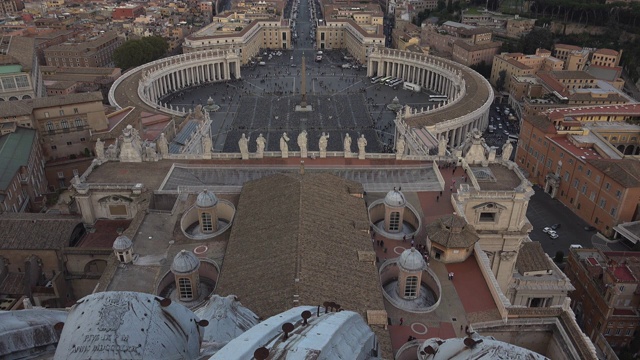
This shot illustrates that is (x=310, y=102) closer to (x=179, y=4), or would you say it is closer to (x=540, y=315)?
(x=540, y=315)

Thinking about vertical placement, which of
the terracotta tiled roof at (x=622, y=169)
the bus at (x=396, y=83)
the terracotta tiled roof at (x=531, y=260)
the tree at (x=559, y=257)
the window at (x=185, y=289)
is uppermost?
the window at (x=185, y=289)

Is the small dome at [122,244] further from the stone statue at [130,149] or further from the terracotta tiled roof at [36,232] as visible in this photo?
the stone statue at [130,149]

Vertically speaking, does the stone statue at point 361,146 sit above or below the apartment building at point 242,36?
above

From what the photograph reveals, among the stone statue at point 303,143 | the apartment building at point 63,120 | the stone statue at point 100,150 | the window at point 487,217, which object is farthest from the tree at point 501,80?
the stone statue at point 100,150

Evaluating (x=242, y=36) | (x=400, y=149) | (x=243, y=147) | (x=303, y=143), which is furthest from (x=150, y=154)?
(x=242, y=36)

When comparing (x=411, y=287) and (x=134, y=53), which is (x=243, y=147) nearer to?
(x=411, y=287)

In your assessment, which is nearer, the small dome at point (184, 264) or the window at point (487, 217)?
the small dome at point (184, 264)

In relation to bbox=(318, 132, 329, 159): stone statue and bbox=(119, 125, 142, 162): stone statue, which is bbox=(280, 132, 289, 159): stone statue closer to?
bbox=(318, 132, 329, 159): stone statue
